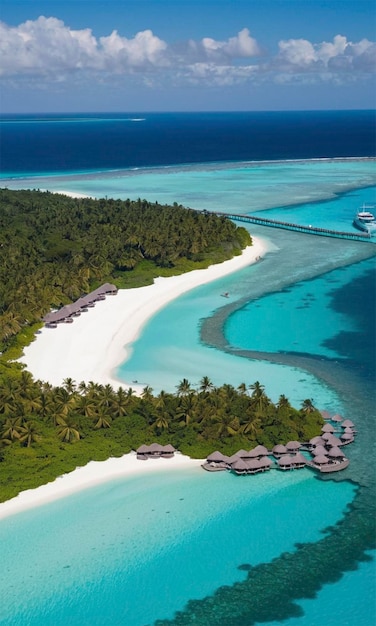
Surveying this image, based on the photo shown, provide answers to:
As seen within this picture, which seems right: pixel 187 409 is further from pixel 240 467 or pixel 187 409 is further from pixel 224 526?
pixel 224 526

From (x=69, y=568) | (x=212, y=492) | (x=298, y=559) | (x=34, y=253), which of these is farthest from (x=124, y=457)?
(x=34, y=253)

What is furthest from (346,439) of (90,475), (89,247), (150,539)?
(89,247)

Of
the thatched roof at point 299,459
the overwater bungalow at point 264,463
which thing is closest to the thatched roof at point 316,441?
the thatched roof at point 299,459

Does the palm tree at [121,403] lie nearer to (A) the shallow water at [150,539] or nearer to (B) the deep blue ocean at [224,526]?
(B) the deep blue ocean at [224,526]

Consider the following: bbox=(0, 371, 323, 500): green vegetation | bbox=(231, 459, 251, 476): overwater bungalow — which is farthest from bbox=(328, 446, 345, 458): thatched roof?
bbox=(231, 459, 251, 476): overwater bungalow

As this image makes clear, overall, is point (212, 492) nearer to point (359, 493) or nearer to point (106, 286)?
point (359, 493)
